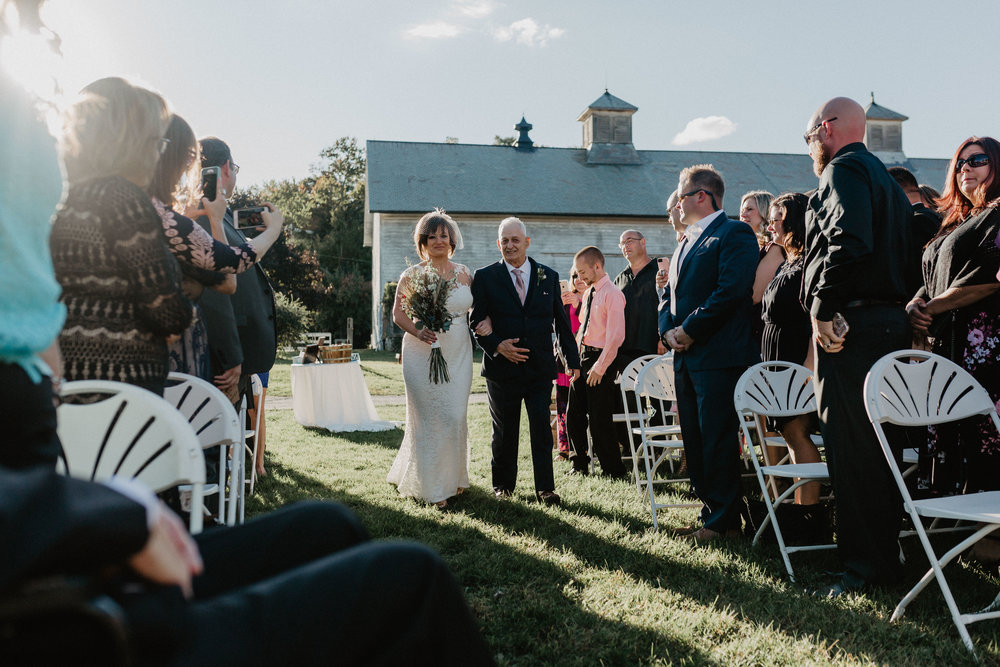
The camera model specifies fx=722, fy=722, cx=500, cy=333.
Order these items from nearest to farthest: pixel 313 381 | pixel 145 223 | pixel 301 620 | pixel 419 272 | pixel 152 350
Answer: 1. pixel 301 620
2. pixel 145 223
3. pixel 152 350
4. pixel 419 272
5. pixel 313 381

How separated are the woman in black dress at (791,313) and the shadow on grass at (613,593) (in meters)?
0.83

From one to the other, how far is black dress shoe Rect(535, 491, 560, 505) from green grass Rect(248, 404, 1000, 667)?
9 cm

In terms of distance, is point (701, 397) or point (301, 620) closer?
point (301, 620)

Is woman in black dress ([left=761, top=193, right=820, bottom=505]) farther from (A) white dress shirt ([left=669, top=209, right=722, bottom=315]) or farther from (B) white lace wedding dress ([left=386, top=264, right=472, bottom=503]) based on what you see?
(B) white lace wedding dress ([left=386, top=264, right=472, bottom=503])

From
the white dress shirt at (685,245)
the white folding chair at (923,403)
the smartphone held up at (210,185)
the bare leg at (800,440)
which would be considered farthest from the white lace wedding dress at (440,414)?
the white folding chair at (923,403)

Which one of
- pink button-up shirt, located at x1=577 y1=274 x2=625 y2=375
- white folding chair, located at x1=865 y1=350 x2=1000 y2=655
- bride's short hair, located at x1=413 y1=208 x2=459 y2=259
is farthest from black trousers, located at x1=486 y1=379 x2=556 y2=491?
white folding chair, located at x1=865 y1=350 x2=1000 y2=655

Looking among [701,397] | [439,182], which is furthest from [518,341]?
[439,182]

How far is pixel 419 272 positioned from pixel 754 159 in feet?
119

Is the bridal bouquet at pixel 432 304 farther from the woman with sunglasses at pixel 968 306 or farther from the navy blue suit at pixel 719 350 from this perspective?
the woman with sunglasses at pixel 968 306

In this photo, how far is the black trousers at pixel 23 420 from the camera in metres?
1.35

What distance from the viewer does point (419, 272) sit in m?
6.07

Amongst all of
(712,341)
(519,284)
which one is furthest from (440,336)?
(712,341)

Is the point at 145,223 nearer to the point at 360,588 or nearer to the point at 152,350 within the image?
the point at 152,350

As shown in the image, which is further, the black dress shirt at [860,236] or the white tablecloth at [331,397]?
the white tablecloth at [331,397]
